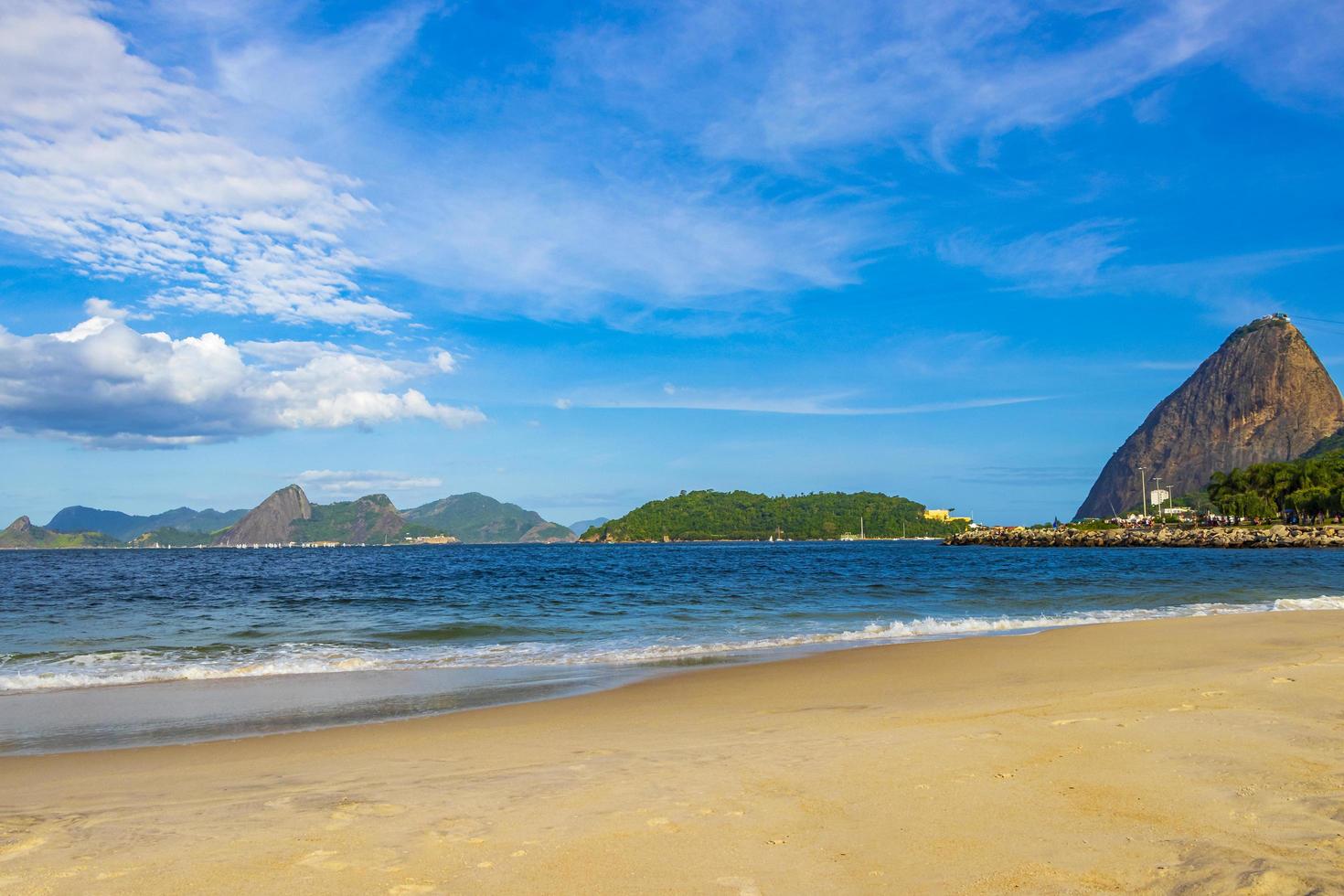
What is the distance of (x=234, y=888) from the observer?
13.0 feet

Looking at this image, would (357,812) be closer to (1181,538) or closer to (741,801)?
(741,801)

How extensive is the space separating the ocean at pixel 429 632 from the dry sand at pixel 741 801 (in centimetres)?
200

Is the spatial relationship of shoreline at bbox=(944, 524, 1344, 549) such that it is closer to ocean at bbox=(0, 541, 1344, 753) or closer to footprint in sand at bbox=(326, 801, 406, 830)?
ocean at bbox=(0, 541, 1344, 753)

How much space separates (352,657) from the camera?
14.0 meters

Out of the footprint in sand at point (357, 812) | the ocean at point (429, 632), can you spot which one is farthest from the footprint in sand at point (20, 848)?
the ocean at point (429, 632)

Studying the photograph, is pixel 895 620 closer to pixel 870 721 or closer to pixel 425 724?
pixel 870 721

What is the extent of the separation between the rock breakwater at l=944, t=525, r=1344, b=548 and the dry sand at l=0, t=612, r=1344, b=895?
77.1 m

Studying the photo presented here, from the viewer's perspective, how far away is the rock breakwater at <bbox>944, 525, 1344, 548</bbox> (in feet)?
232

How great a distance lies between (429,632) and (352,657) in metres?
3.88

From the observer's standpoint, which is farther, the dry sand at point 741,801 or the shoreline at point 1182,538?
the shoreline at point 1182,538

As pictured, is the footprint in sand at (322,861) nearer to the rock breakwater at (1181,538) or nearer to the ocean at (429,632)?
the ocean at (429,632)

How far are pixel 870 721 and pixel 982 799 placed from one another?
9.24 feet

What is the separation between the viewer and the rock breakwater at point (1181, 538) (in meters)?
70.7

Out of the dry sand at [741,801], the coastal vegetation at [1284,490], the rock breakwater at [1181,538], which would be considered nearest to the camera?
the dry sand at [741,801]
